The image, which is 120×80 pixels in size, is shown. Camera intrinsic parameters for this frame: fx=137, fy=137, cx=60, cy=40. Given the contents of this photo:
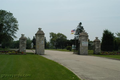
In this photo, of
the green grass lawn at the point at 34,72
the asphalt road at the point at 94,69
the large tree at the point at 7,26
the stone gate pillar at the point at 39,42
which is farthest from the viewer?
the large tree at the point at 7,26

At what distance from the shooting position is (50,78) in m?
6.84

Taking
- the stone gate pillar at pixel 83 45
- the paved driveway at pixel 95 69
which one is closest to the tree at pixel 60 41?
the stone gate pillar at pixel 83 45

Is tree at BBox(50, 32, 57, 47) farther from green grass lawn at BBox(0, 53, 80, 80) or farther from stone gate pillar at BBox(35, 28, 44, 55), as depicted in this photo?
green grass lawn at BBox(0, 53, 80, 80)

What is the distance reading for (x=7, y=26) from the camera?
150ft

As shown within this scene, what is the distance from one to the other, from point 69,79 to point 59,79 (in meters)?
0.54

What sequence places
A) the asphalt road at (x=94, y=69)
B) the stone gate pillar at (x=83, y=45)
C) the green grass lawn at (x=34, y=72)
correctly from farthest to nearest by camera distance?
the stone gate pillar at (x=83, y=45)
the asphalt road at (x=94, y=69)
the green grass lawn at (x=34, y=72)

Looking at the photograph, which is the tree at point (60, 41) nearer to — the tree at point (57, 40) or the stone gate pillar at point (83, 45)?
the tree at point (57, 40)

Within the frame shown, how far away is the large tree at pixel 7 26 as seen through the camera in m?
44.3

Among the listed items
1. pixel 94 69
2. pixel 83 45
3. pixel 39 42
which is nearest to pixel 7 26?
pixel 39 42

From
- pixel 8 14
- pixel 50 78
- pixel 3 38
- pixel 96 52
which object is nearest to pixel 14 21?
pixel 8 14

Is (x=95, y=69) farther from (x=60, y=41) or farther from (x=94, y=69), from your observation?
(x=60, y=41)

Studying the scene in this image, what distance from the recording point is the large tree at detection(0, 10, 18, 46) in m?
44.3

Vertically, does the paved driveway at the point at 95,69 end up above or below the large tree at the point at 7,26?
below

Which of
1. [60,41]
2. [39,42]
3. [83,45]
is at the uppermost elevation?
[60,41]
